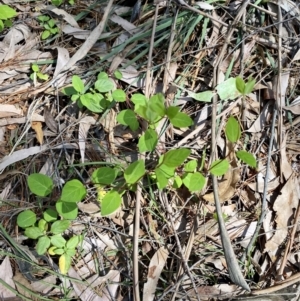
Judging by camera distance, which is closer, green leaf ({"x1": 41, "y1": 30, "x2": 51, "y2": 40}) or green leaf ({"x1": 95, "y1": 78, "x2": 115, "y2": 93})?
green leaf ({"x1": 95, "y1": 78, "x2": 115, "y2": 93})

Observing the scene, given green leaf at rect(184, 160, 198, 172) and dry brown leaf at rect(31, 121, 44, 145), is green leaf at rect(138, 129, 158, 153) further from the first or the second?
dry brown leaf at rect(31, 121, 44, 145)

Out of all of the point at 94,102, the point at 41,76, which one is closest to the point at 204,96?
the point at 94,102

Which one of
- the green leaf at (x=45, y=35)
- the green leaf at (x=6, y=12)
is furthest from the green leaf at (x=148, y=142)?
the green leaf at (x=6, y=12)

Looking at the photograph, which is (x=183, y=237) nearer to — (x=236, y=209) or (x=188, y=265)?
(x=188, y=265)

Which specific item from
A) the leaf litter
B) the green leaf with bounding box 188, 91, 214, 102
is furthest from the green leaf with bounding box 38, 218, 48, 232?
the green leaf with bounding box 188, 91, 214, 102

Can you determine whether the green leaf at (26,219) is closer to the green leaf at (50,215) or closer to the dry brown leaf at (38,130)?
the green leaf at (50,215)

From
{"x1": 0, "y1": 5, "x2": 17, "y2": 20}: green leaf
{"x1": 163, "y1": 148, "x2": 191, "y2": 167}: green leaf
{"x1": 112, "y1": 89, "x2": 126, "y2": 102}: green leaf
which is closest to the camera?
{"x1": 163, "y1": 148, "x2": 191, "y2": 167}: green leaf

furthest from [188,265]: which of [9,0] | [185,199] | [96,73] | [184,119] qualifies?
[9,0]
